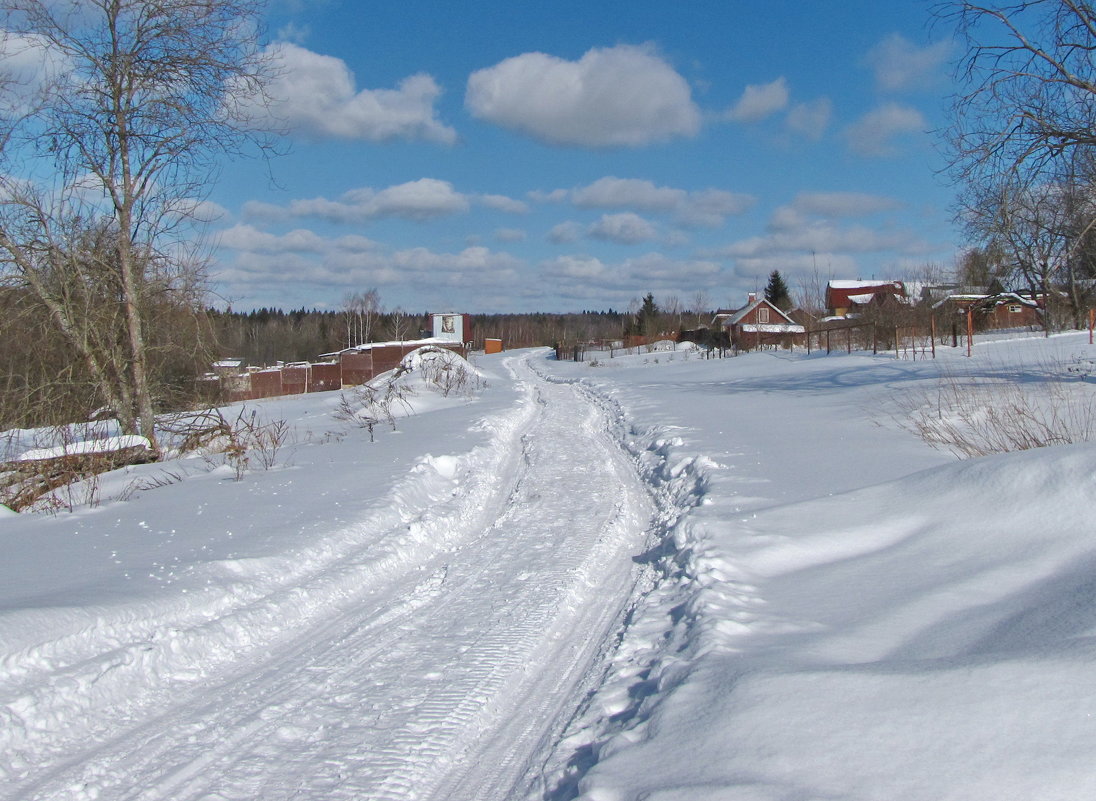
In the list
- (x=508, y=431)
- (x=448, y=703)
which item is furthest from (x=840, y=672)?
(x=508, y=431)

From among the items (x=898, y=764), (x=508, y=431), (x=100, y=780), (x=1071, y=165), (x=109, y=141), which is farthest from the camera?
(x=508, y=431)

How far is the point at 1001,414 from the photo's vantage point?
11711 millimetres

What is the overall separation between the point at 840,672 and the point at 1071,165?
1360 centimetres

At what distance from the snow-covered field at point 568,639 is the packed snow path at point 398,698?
0.8 inches

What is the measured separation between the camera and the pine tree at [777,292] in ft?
293

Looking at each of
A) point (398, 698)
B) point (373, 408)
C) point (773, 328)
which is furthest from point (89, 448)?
point (773, 328)

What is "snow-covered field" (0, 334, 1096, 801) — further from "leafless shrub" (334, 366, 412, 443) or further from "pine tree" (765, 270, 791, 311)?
"pine tree" (765, 270, 791, 311)

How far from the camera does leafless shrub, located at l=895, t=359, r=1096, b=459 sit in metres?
9.09

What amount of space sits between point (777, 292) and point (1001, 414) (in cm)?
8109

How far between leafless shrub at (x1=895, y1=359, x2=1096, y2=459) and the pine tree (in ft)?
241

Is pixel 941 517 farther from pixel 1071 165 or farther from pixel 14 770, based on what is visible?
pixel 1071 165

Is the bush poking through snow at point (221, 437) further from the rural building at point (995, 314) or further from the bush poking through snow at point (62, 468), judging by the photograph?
the rural building at point (995, 314)

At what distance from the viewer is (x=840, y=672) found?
370cm

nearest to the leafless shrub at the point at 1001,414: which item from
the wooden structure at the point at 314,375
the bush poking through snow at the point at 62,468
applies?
the bush poking through snow at the point at 62,468
